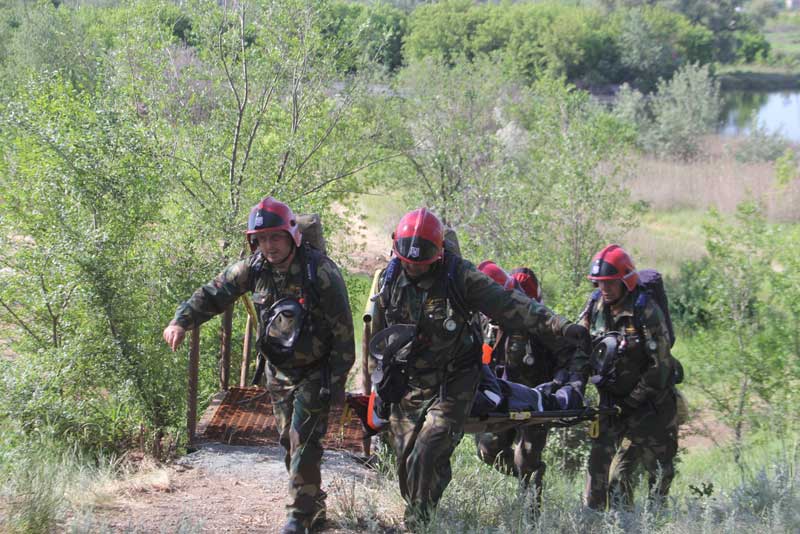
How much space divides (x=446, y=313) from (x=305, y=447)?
44.1 inches

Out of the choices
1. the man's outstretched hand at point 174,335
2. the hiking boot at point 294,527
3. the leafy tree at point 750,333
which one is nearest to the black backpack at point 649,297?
the hiking boot at point 294,527

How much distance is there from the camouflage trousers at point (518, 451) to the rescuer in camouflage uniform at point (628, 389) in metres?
0.39

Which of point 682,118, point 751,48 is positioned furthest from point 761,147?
point 751,48

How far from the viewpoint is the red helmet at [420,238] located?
4.97 m

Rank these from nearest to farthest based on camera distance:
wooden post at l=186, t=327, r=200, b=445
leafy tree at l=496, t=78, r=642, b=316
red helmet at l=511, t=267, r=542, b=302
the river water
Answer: red helmet at l=511, t=267, r=542, b=302 < wooden post at l=186, t=327, r=200, b=445 < leafy tree at l=496, t=78, r=642, b=316 < the river water

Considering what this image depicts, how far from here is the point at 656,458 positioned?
6219 mm

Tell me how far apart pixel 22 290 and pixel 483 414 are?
5127 mm

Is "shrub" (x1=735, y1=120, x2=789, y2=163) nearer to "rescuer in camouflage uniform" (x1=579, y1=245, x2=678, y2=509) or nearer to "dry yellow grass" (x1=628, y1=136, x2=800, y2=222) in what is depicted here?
"dry yellow grass" (x1=628, y1=136, x2=800, y2=222)

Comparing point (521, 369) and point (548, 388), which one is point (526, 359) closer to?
point (521, 369)

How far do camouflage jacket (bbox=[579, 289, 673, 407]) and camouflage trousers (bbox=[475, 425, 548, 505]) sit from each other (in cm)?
67

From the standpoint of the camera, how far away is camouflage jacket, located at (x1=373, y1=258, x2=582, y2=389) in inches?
198

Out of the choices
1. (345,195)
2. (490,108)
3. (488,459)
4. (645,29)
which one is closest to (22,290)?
(488,459)

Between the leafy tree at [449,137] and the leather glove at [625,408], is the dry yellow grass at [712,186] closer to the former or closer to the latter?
the leafy tree at [449,137]

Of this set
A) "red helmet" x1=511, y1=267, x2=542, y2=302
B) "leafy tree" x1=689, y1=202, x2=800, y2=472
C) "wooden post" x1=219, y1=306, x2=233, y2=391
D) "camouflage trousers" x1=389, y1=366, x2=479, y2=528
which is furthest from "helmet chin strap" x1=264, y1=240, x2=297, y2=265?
"leafy tree" x1=689, y1=202, x2=800, y2=472
